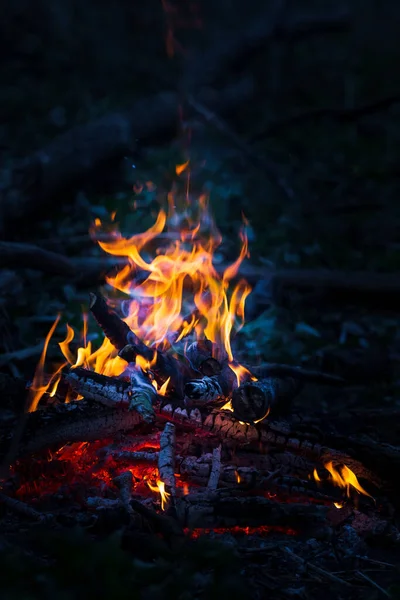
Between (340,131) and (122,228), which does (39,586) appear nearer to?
(122,228)

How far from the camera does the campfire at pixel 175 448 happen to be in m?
3.17

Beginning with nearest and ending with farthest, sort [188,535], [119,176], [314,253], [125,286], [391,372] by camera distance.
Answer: [188,535], [125,286], [391,372], [314,253], [119,176]

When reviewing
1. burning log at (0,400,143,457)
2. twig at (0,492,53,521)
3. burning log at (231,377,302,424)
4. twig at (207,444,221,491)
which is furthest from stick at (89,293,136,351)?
twig at (0,492,53,521)

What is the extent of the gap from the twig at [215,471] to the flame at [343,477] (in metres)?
0.48

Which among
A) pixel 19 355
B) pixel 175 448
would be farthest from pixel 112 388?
pixel 19 355

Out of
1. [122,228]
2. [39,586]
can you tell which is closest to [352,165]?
[122,228]

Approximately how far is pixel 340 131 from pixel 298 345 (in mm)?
5283

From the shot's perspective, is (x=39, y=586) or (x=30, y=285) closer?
(x=39, y=586)

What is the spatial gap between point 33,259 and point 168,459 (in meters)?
3.37

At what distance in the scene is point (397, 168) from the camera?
9.33 meters

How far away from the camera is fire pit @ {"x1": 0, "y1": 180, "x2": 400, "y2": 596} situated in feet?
10.3

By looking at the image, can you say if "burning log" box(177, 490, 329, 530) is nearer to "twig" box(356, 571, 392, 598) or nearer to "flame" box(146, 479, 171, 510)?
"flame" box(146, 479, 171, 510)

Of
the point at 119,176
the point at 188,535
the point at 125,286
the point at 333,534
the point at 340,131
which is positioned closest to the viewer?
the point at 188,535

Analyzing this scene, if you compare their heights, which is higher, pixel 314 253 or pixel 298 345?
pixel 314 253
